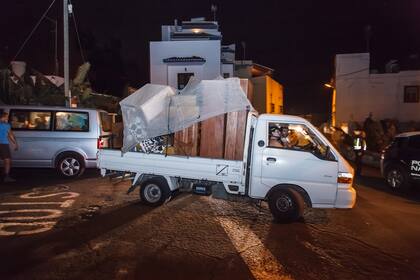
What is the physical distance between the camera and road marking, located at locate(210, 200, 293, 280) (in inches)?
206

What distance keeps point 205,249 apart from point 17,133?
748cm

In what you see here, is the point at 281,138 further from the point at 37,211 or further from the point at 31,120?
the point at 31,120

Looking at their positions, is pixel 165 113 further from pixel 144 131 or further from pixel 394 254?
pixel 394 254

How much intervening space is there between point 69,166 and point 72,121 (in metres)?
1.22

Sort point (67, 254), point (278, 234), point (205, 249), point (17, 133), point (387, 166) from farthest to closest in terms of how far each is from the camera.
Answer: point (387, 166)
point (17, 133)
point (278, 234)
point (205, 249)
point (67, 254)

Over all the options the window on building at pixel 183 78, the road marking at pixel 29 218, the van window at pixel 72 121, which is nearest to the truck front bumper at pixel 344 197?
the road marking at pixel 29 218

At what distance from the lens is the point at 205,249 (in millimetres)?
6074

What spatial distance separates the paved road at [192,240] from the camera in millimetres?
5305

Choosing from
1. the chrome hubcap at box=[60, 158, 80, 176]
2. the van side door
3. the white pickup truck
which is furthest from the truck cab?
the van side door

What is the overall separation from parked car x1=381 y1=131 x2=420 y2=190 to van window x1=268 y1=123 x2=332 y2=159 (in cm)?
482

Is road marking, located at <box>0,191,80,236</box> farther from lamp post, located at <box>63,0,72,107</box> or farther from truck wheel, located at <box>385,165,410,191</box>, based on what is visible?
truck wheel, located at <box>385,165,410,191</box>

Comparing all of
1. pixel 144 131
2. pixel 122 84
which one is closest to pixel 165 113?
pixel 144 131

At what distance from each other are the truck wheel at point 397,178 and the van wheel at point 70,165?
8.54 meters

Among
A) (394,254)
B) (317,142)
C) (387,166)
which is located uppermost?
(317,142)
